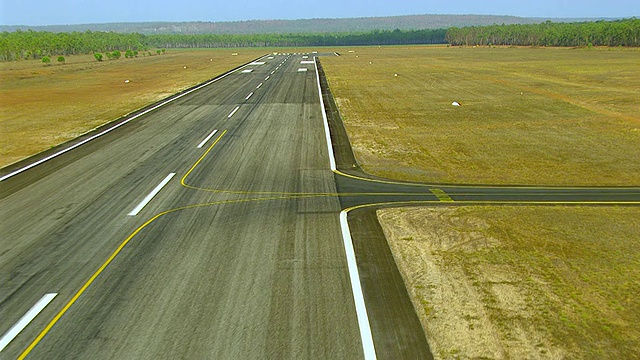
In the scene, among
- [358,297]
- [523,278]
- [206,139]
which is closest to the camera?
[358,297]

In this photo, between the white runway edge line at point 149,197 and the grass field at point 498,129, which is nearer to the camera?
the white runway edge line at point 149,197

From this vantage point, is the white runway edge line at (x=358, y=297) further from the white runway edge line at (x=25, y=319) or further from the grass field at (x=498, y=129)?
the grass field at (x=498, y=129)

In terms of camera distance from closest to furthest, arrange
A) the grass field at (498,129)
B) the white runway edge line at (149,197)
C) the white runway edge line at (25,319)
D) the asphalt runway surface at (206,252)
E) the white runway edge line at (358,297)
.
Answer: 1. the white runway edge line at (358,297)
2. the white runway edge line at (25,319)
3. the asphalt runway surface at (206,252)
4. the white runway edge line at (149,197)
5. the grass field at (498,129)

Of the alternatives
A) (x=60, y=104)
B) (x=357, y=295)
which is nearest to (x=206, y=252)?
(x=357, y=295)

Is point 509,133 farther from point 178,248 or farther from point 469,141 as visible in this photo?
point 178,248

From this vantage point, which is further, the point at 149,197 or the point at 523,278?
the point at 149,197

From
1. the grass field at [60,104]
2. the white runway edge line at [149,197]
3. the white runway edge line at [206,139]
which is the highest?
the white runway edge line at [149,197]

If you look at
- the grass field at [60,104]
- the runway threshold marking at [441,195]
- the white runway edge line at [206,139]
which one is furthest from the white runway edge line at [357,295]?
the grass field at [60,104]

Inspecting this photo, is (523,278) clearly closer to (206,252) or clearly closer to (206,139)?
(206,252)
